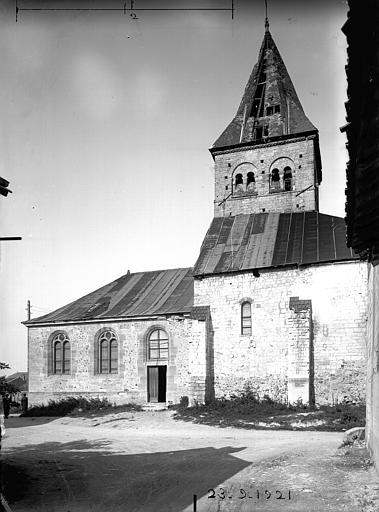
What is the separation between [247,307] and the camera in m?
22.8

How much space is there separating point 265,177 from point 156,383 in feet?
41.9

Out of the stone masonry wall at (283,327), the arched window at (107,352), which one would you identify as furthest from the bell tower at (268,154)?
the arched window at (107,352)

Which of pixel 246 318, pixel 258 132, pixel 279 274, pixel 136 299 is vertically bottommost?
pixel 246 318

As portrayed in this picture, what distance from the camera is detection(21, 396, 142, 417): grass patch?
79.6 ft

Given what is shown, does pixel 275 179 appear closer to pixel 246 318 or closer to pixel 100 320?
pixel 246 318

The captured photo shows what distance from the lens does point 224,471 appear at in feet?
34.5

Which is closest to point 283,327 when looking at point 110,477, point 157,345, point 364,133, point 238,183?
point 157,345

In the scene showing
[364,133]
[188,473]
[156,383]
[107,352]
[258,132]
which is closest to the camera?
[364,133]

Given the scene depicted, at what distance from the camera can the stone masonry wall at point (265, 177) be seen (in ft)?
88.7

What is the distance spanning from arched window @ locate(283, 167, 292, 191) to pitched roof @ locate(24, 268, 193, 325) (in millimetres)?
7696

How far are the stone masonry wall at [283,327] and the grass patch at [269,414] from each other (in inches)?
34.5

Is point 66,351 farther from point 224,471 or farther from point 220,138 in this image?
point 224,471

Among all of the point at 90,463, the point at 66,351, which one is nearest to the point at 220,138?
the point at 66,351

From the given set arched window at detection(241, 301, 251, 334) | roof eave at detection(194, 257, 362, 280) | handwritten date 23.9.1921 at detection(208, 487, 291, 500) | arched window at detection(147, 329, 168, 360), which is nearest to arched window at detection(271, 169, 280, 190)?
roof eave at detection(194, 257, 362, 280)
